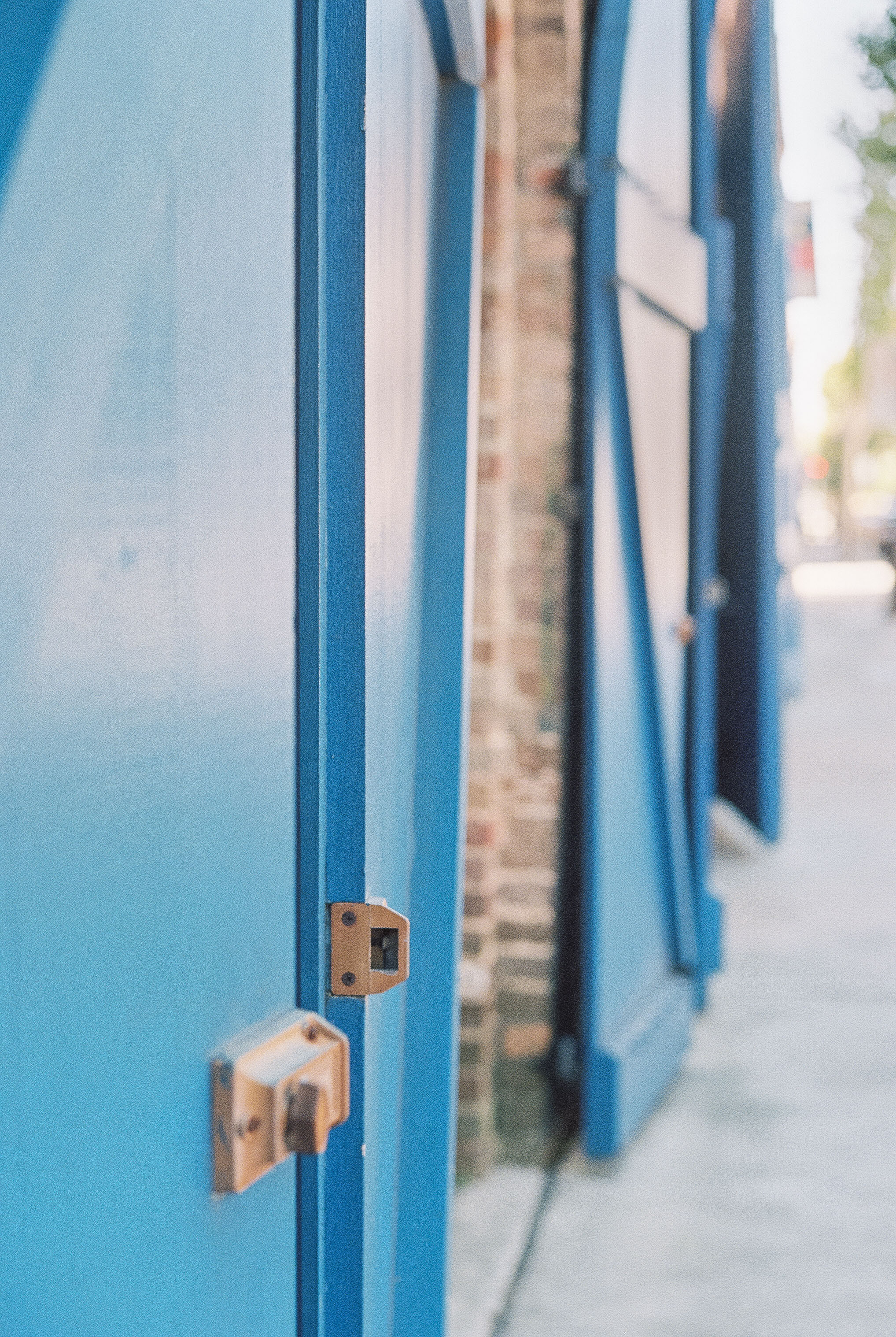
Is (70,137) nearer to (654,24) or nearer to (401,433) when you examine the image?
(401,433)

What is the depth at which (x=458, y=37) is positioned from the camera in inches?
74.6

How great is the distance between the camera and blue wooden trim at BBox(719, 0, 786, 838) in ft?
18.5

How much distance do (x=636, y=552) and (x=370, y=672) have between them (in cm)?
256

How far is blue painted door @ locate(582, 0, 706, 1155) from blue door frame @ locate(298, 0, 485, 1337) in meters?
1.43

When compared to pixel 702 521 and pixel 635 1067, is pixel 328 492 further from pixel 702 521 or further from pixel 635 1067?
pixel 702 521

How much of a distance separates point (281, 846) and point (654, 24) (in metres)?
3.32

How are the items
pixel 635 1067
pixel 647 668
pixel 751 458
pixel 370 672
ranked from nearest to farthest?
1. pixel 370 672
2. pixel 635 1067
3. pixel 647 668
4. pixel 751 458

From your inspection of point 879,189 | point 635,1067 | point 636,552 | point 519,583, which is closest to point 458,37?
point 519,583

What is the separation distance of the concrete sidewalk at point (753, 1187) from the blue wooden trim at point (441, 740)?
3.12 ft

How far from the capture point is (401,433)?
1735 millimetres

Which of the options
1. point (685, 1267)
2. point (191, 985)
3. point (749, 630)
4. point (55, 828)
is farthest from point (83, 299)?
point (749, 630)

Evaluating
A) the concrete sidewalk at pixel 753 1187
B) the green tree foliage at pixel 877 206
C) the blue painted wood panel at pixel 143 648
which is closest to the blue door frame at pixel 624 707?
the concrete sidewalk at pixel 753 1187

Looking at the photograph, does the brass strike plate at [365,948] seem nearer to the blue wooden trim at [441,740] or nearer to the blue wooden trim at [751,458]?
the blue wooden trim at [441,740]

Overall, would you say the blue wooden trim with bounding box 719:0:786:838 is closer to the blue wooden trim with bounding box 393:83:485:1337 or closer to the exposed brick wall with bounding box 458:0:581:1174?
the exposed brick wall with bounding box 458:0:581:1174
